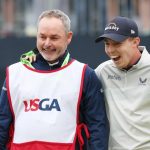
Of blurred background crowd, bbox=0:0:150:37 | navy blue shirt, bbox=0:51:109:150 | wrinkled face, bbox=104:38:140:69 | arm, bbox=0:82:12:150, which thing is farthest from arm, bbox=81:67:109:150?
blurred background crowd, bbox=0:0:150:37

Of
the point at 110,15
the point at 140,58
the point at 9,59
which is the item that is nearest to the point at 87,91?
the point at 140,58

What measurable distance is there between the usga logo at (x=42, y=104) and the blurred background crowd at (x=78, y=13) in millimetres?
6326

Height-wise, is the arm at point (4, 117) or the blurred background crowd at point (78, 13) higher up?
the blurred background crowd at point (78, 13)

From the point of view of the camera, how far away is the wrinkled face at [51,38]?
4.48 meters

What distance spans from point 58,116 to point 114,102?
39 centimetres

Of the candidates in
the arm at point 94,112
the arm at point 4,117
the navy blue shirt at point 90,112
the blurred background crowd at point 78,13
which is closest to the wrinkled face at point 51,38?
the navy blue shirt at point 90,112

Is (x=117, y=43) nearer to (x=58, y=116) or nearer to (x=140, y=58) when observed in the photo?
(x=140, y=58)

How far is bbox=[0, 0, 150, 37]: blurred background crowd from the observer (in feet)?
35.9

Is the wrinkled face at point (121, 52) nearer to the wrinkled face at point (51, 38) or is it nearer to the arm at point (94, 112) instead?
the arm at point (94, 112)

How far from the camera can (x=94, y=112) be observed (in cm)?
454

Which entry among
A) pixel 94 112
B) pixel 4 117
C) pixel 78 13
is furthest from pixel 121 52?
pixel 78 13

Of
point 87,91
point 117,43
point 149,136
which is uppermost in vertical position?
point 117,43

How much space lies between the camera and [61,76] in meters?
4.58

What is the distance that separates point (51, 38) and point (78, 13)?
21.7 feet
